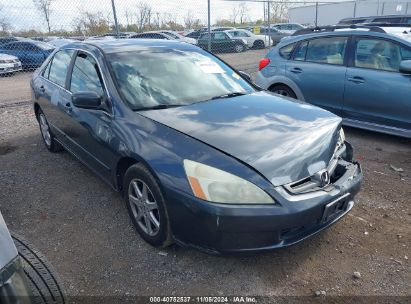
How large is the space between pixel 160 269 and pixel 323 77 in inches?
157

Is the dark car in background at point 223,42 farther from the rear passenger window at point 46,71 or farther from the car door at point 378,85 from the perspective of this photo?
the rear passenger window at point 46,71

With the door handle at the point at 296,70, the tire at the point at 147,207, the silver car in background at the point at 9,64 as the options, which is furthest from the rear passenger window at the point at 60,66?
the silver car in background at the point at 9,64

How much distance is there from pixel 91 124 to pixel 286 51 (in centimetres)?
389

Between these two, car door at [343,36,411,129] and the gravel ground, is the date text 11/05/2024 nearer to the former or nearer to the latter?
the gravel ground

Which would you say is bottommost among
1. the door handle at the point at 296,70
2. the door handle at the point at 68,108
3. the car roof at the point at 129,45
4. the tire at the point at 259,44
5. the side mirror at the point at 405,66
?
the tire at the point at 259,44

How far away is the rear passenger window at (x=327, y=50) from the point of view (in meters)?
5.24

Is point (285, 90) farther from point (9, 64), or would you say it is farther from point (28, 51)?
point (28, 51)

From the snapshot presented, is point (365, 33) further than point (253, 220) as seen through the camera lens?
Yes

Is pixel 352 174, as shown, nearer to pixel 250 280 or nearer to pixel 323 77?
pixel 250 280

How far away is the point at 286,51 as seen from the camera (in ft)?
19.6

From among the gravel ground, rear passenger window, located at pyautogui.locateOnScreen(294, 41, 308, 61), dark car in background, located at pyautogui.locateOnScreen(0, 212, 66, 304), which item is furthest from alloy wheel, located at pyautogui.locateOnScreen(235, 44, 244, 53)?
dark car in background, located at pyautogui.locateOnScreen(0, 212, 66, 304)

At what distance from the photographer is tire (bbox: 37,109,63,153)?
4816 mm

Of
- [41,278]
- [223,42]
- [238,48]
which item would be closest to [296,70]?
[41,278]

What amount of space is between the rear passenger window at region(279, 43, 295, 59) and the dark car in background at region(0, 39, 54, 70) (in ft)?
40.7
